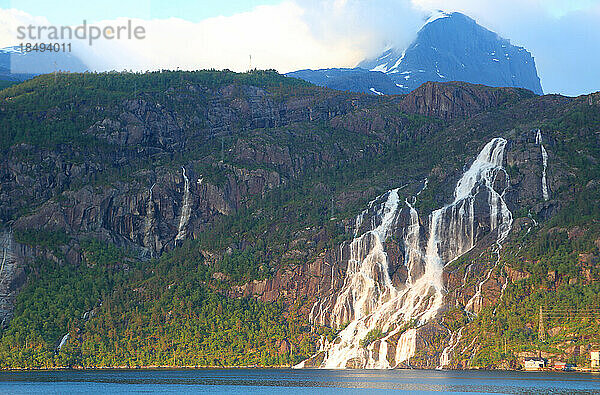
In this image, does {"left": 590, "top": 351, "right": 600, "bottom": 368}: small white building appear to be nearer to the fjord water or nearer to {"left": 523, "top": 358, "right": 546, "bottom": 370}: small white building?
the fjord water

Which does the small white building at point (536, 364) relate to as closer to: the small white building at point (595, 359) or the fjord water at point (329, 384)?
the fjord water at point (329, 384)

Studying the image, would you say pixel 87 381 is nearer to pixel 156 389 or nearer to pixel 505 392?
pixel 156 389

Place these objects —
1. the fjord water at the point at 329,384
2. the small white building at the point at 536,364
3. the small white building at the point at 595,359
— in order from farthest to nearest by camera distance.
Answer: the small white building at the point at 536,364, the small white building at the point at 595,359, the fjord water at the point at 329,384

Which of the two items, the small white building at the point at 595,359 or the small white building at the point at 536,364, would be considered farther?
the small white building at the point at 536,364

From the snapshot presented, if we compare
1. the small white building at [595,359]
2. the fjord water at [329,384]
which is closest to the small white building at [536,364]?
the fjord water at [329,384]

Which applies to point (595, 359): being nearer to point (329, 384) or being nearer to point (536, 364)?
point (536, 364)

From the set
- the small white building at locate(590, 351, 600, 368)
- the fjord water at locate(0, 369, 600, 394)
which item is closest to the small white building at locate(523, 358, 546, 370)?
the fjord water at locate(0, 369, 600, 394)

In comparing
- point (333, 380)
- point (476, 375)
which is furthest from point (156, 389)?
point (476, 375)

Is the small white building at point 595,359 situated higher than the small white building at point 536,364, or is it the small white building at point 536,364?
the small white building at point 595,359

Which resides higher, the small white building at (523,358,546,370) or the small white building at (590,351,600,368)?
the small white building at (590,351,600,368)

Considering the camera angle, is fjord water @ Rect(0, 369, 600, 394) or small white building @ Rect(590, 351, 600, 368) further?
small white building @ Rect(590, 351, 600, 368)

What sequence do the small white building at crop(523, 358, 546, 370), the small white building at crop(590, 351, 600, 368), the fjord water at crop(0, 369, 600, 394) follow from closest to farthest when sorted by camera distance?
the fjord water at crop(0, 369, 600, 394)
the small white building at crop(590, 351, 600, 368)
the small white building at crop(523, 358, 546, 370)

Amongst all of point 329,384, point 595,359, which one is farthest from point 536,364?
point 329,384
